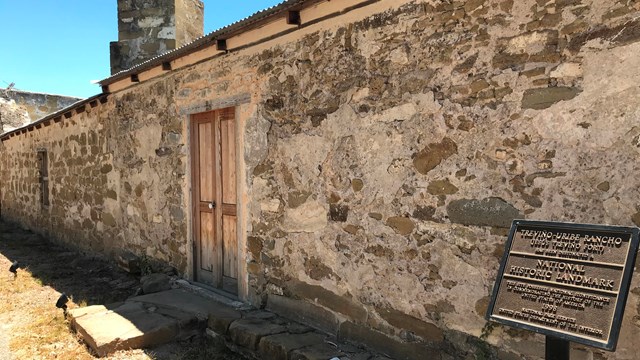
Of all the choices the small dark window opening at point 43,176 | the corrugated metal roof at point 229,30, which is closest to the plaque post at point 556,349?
the corrugated metal roof at point 229,30

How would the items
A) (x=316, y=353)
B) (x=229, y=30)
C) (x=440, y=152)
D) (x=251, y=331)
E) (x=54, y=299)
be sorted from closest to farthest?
(x=440, y=152) < (x=316, y=353) < (x=251, y=331) < (x=229, y=30) < (x=54, y=299)

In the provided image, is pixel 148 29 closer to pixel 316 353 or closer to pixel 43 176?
pixel 43 176

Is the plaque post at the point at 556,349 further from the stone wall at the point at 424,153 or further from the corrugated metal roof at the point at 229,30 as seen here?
the corrugated metal roof at the point at 229,30

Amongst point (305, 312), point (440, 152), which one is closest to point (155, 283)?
point (305, 312)

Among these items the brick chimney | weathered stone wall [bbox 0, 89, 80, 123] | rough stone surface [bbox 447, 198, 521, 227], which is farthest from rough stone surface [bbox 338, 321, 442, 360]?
weathered stone wall [bbox 0, 89, 80, 123]

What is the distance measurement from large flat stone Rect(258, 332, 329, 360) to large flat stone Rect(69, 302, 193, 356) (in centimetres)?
94

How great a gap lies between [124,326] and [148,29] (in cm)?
642

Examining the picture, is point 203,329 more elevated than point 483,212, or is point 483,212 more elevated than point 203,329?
point 483,212

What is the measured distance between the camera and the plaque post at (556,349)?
187 cm

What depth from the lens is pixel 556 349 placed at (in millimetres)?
1882

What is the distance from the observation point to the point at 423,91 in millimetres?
2904

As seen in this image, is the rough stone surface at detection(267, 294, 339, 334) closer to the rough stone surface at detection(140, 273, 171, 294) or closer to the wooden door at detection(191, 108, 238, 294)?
the wooden door at detection(191, 108, 238, 294)

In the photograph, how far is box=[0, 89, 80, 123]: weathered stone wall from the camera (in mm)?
15500

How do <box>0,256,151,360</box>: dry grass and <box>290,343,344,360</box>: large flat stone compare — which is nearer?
<box>290,343,344,360</box>: large flat stone
